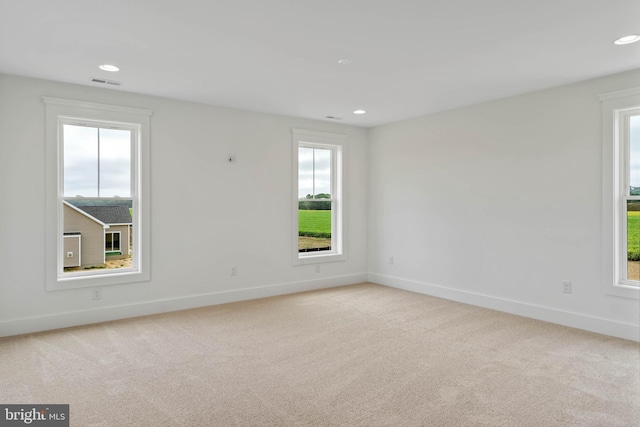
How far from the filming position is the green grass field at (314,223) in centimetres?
602

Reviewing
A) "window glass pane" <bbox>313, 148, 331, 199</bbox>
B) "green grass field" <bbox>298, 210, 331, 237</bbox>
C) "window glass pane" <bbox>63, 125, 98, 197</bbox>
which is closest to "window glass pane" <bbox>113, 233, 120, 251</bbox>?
"window glass pane" <bbox>63, 125, 98, 197</bbox>

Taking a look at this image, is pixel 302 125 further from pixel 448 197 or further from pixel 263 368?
pixel 263 368

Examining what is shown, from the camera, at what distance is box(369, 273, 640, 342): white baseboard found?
3803 mm

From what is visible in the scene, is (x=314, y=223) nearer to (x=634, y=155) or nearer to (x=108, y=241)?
(x=108, y=241)

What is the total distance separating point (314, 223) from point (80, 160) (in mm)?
3199

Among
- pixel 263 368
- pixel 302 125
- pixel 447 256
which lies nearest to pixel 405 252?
pixel 447 256

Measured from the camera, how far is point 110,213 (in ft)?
14.9

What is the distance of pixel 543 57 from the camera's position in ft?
11.1

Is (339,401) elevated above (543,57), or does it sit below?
below

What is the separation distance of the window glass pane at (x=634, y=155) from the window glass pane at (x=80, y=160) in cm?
548

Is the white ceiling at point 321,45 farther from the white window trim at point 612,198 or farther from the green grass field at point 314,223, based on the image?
the green grass field at point 314,223

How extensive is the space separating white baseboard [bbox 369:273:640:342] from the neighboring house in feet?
12.5

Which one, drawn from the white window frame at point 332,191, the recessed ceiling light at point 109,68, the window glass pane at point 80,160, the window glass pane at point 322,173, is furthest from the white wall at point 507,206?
the window glass pane at point 80,160

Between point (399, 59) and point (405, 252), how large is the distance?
3.23m
